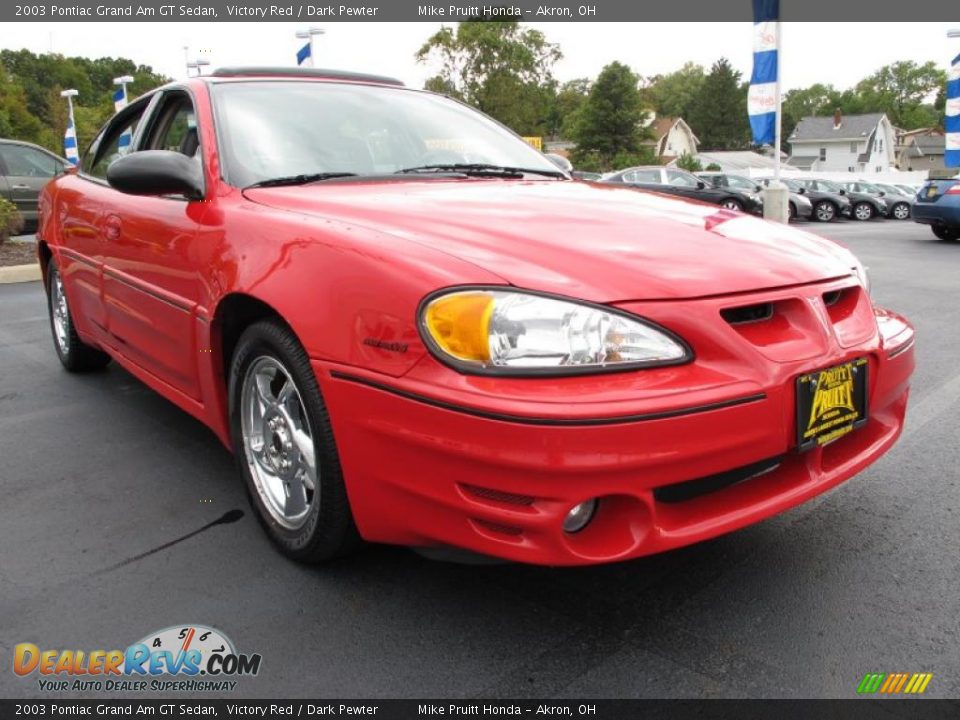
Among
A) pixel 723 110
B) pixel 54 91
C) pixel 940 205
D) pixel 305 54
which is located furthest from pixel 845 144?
pixel 305 54

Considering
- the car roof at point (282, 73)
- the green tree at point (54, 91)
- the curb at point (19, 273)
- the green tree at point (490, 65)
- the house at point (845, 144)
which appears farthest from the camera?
the house at point (845, 144)

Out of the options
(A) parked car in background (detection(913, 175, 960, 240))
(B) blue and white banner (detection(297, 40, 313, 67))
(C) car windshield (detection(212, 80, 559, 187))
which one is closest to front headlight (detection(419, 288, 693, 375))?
(C) car windshield (detection(212, 80, 559, 187))

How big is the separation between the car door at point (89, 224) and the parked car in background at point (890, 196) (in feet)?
82.1

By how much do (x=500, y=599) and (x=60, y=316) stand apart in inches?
143

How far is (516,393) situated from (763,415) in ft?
1.94

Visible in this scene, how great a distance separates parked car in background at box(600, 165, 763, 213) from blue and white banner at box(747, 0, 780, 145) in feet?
19.8

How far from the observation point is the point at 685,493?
1.83 metres

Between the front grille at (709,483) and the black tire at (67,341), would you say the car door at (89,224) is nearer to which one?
the black tire at (67,341)

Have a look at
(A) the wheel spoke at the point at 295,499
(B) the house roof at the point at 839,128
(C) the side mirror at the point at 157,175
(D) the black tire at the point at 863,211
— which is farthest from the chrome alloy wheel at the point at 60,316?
(B) the house roof at the point at 839,128

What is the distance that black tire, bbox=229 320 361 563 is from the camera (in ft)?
6.75

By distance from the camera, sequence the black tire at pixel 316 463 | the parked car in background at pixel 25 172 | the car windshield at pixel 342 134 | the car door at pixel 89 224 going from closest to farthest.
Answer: the black tire at pixel 316 463, the car windshield at pixel 342 134, the car door at pixel 89 224, the parked car in background at pixel 25 172

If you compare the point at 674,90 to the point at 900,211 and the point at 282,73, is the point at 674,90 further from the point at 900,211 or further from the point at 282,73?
the point at 282,73

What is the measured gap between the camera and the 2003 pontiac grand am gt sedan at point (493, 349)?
5.63 feet

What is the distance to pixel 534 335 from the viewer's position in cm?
177
